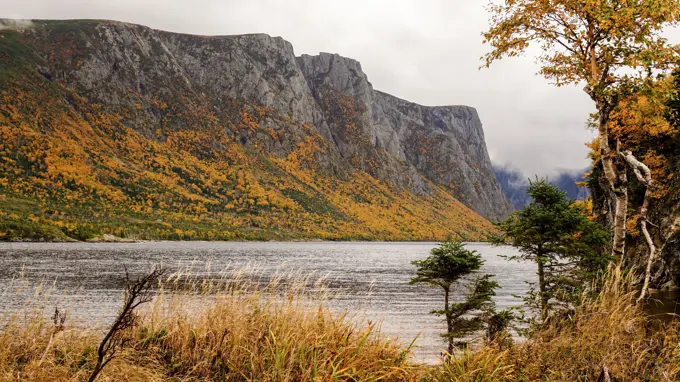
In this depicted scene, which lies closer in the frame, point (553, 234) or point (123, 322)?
point (123, 322)

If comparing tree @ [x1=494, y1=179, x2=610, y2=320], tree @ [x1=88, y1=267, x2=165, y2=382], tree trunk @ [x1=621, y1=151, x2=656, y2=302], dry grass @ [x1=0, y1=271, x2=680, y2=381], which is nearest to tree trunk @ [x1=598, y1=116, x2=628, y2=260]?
tree trunk @ [x1=621, y1=151, x2=656, y2=302]

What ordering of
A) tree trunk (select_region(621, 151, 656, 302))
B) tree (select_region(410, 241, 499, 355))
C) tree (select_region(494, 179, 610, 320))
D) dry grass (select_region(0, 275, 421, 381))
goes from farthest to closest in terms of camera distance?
tree (select_region(410, 241, 499, 355)) → tree (select_region(494, 179, 610, 320)) → tree trunk (select_region(621, 151, 656, 302)) → dry grass (select_region(0, 275, 421, 381))

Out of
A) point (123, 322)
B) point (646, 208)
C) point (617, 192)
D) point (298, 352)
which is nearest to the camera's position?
point (123, 322)

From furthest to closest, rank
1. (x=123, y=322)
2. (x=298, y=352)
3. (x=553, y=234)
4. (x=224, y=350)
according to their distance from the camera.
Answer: (x=553, y=234), (x=224, y=350), (x=298, y=352), (x=123, y=322)

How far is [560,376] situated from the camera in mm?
6484

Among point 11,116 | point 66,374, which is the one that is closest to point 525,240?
point 66,374

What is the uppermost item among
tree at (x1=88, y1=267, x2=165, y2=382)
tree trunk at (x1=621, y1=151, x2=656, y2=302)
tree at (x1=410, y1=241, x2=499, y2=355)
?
tree trunk at (x1=621, y1=151, x2=656, y2=302)

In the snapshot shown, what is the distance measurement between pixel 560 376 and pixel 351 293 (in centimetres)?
3808

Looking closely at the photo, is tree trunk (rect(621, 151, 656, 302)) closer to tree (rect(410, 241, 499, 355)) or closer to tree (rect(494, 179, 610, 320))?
tree (rect(494, 179, 610, 320))

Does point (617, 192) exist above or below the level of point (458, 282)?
above

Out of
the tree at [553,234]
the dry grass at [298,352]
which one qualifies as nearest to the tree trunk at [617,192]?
the dry grass at [298,352]

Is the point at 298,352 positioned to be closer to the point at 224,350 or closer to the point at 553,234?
the point at 224,350

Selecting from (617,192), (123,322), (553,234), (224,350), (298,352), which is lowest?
(224,350)

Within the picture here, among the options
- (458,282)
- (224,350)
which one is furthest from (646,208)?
(458,282)
